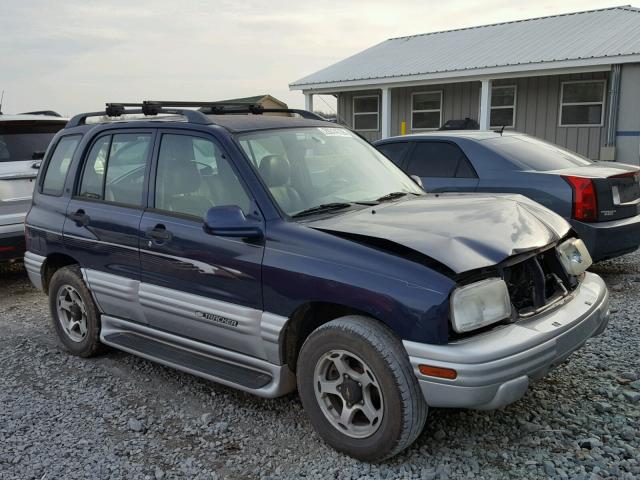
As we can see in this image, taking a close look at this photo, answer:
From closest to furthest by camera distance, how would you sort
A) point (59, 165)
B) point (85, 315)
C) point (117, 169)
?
1. point (117, 169)
2. point (85, 315)
3. point (59, 165)

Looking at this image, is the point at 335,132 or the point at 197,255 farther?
the point at 335,132

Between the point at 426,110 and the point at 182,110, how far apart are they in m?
15.4

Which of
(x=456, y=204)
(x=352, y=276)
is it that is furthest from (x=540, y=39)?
(x=352, y=276)

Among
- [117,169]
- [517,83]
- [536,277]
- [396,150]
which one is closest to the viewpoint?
[536,277]

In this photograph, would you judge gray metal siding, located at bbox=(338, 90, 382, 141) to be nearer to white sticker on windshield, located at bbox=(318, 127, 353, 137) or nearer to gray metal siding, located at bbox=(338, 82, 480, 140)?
gray metal siding, located at bbox=(338, 82, 480, 140)

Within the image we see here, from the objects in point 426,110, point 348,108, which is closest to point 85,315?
point 426,110

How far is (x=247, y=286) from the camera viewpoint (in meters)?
3.39

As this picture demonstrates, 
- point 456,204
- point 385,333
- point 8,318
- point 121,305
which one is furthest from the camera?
point 8,318

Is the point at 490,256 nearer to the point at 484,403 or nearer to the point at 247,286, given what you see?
the point at 484,403

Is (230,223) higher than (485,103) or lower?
lower

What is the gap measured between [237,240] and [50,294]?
2.22 meters

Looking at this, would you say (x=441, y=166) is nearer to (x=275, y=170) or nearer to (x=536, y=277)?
(x=275, y=170)

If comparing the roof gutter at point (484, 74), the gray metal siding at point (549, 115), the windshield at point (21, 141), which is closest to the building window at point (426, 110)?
the roof gutter at point (484, 74)

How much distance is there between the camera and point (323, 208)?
3.59 m
